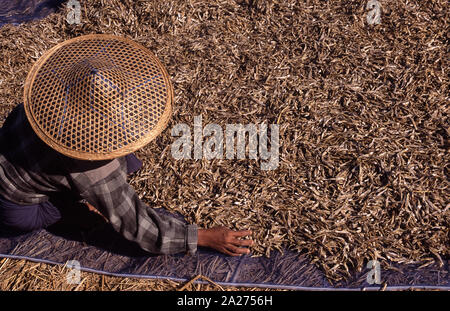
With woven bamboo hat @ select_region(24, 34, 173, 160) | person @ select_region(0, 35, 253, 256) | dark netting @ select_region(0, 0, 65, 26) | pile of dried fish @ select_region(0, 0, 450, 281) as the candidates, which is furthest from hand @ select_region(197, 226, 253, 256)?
dark netting @ select_region(0, 0, 65, 26)

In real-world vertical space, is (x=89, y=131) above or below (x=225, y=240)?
above

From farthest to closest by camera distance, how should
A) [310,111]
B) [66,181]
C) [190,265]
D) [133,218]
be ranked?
[310,111] < [190,265] < [133,218] < [66,181]

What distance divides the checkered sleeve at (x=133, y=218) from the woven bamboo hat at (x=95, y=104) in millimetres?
258

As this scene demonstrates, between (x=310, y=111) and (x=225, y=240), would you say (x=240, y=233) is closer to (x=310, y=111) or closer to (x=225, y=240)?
(x=225, y=240)

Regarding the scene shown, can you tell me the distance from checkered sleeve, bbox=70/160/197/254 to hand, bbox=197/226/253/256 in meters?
0.13

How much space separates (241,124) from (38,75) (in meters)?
1.69

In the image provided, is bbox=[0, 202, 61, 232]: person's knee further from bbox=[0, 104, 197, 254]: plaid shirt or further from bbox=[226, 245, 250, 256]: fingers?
bbox=[226, 245, 250, 256]: fingers

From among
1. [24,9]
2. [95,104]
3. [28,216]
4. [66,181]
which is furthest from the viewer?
[24,9]

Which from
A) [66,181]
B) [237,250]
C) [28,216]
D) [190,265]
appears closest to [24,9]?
[28,216]

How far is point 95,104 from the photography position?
1.88 meters

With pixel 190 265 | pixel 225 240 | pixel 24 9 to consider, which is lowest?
pixel 190 265

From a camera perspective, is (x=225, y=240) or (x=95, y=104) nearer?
(x=95, y=104)

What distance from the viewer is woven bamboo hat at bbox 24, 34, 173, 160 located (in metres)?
1.88

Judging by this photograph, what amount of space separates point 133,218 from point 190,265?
0.66 meters
